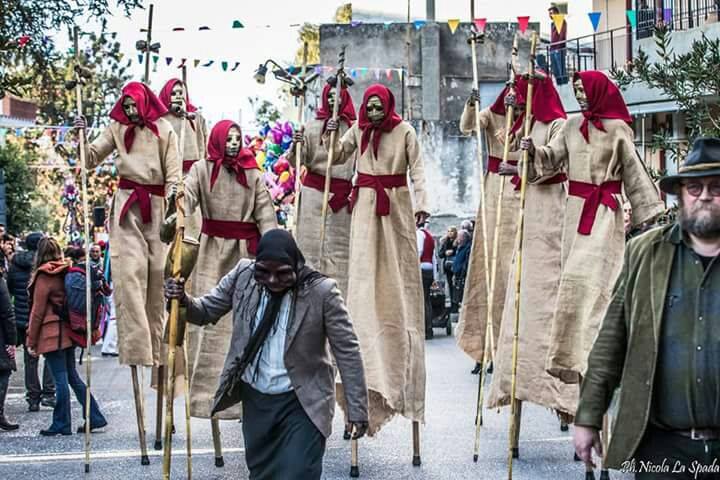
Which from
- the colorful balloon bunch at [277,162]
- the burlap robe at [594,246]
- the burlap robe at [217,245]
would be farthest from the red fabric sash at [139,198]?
the colorful balloon bunch at [277,162]

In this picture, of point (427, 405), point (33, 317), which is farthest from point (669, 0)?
point (33, 317)

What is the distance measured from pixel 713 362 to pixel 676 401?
0.22 metres

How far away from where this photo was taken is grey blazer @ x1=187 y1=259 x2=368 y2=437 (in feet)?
23.1

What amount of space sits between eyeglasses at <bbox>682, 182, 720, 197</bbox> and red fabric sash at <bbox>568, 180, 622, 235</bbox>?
3877 millimetres

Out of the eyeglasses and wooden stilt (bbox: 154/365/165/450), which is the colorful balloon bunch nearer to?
wooden stilt (bbox: 154/365/165/450)

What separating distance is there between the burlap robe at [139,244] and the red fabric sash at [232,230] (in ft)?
1.69

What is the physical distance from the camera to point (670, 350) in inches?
208

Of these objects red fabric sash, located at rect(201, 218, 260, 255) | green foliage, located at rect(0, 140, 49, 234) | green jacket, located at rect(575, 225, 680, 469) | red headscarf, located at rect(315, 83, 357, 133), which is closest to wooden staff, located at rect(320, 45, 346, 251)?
red fabric sash, located at rect(201, 218, 260, 255)

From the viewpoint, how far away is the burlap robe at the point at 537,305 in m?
10.0

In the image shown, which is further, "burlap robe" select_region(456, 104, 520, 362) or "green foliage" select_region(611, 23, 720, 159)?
"burlap robe" select_region(456, 104, 520, 362)

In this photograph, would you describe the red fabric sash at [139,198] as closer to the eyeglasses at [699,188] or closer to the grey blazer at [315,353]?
the grey blazer at [315,353]

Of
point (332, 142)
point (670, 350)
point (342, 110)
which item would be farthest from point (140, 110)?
point (670, 350)

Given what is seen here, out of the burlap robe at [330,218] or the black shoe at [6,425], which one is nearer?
the burlap robe at [330,218]

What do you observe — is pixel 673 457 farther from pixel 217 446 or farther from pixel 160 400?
pixel 160 400
